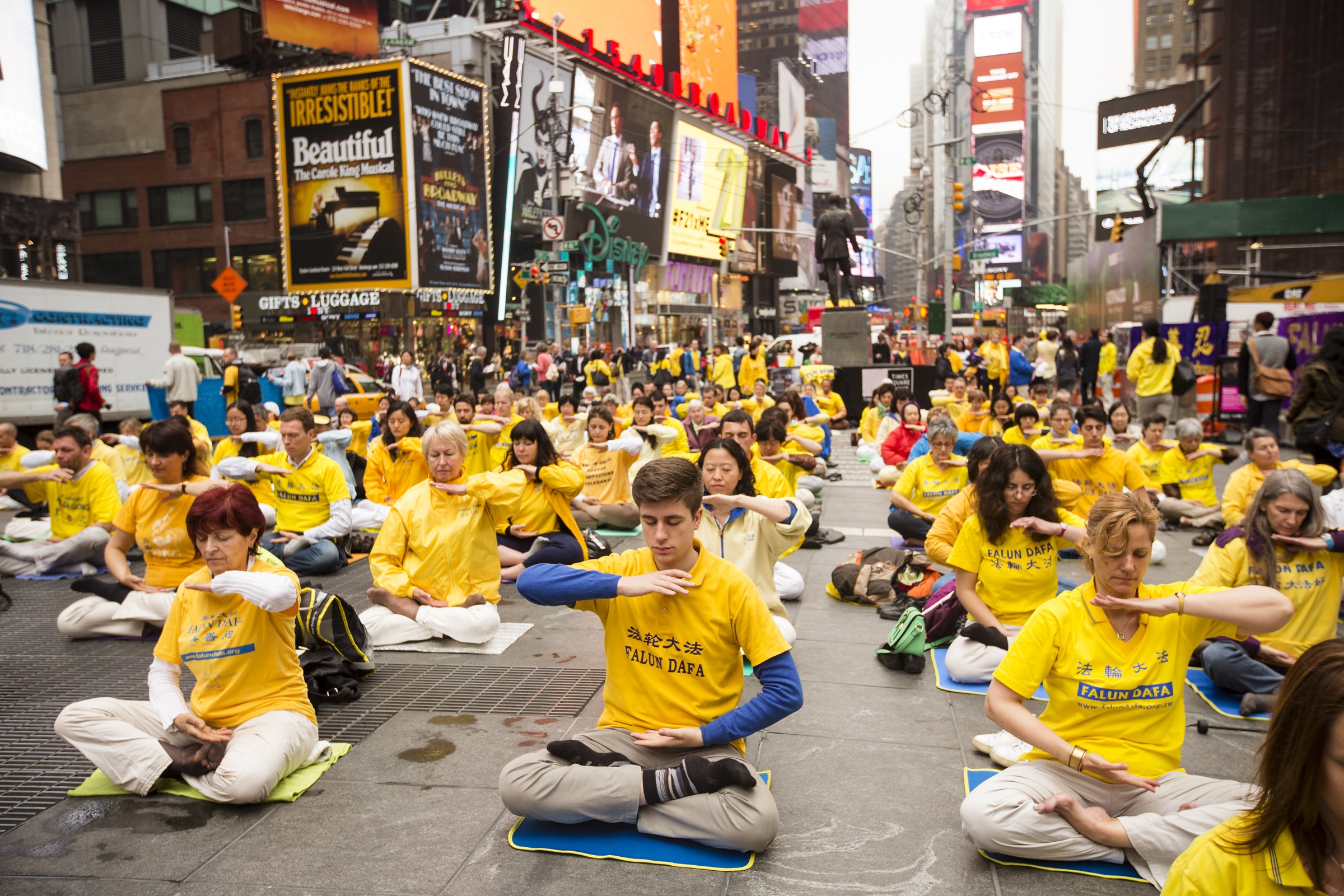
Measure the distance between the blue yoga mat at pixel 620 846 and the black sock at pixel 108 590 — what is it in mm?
4510

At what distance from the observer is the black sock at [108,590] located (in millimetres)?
6941

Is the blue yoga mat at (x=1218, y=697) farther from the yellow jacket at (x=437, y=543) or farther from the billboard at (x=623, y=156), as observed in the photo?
the billboard at (x=623, y=156)

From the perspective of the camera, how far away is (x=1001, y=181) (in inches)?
5084

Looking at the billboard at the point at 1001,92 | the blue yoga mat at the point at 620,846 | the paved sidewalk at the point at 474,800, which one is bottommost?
the paved sidewalk at the point at 474,800

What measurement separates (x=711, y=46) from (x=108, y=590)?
72069 mm

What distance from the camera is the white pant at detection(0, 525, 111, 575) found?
8922 millimetres

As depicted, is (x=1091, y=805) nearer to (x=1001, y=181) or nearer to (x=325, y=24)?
(x=325, y=24)

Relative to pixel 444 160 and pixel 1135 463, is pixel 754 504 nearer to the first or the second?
pixel 1135 463

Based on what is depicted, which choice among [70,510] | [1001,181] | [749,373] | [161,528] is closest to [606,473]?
[161,528]

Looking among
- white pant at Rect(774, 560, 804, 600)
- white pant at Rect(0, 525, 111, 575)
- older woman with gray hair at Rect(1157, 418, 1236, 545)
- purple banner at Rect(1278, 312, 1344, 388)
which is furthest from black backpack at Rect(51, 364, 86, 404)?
purple banner at Rect(1278, 312, 1344, 388)

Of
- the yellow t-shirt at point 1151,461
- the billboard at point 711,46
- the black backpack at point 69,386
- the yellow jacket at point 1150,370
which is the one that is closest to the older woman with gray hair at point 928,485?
the yellow t-shirt at point 1151,461

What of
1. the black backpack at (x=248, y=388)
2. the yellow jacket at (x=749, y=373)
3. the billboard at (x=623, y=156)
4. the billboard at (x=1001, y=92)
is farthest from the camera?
the billboard at (x=1001, y=92)

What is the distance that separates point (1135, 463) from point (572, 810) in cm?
687

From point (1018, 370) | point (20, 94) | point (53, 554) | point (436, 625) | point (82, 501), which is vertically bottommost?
point (436, 625)
